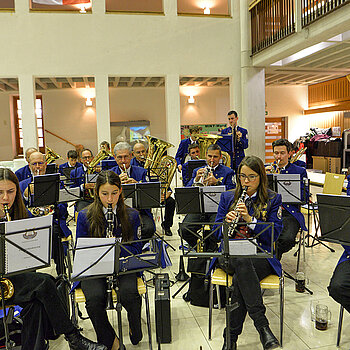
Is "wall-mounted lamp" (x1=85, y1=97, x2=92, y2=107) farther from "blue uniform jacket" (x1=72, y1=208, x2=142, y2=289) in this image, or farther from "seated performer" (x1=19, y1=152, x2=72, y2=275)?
"blue uniform jacket" (x1=72, y1=208, x2=142, y2=289)

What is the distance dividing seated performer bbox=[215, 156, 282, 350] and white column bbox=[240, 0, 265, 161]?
6.87m

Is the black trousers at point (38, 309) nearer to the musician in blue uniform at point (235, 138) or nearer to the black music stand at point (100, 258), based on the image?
the black music stand at point (100, 258)

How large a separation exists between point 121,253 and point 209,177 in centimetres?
166

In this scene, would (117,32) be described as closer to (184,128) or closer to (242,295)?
(184,128)

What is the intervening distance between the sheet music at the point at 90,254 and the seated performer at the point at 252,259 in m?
0.95

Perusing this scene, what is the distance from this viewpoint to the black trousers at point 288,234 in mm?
3793

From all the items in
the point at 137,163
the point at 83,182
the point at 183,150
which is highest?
the point at 183,150

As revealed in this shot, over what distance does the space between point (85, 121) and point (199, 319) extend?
445 inches

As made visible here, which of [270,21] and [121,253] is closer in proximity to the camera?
[121,253]

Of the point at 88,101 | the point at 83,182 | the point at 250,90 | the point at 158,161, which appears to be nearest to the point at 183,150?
the point at 158,161

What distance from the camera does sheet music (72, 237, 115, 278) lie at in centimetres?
223

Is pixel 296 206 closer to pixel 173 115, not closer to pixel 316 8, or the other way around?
pixel 316 8

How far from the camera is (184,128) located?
13664mm

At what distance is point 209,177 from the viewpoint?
163 inches
